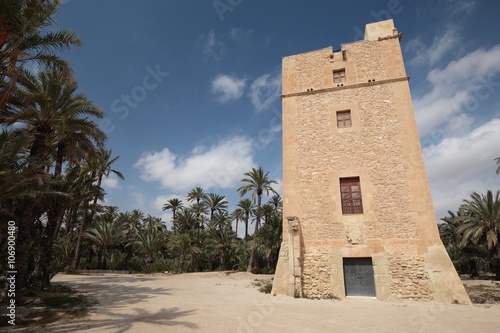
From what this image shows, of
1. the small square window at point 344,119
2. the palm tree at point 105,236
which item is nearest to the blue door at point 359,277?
the small square window at point 344,119

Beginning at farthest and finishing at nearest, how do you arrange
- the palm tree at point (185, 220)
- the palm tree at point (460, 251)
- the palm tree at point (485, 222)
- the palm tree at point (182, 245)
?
1. the palm tree at point (185, 220)
2. the palm tree at point (182, 245)
3. the palm tree at point (460, 251)
4. the palm tree at point (485, 222)

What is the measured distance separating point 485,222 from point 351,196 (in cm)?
1582

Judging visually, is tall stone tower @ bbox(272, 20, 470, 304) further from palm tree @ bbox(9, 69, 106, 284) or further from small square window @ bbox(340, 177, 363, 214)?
palm tree @ bbox(9, 69, 106, 284)

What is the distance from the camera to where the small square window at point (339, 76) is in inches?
542

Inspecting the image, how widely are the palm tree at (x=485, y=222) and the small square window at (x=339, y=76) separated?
15729mm

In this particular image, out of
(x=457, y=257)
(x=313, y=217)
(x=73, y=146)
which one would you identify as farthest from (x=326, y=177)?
(x=457, y=257)

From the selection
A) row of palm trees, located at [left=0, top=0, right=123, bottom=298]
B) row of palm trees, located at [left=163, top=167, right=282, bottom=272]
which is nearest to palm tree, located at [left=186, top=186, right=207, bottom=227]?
row of palm trees, located at [left=163, top=167, right=282, bottom=272]

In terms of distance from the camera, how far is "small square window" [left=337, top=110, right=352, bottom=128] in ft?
42.8

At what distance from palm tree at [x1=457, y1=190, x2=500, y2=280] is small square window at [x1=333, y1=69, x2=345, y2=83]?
15729mm

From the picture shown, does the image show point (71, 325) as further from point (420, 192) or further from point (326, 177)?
point (420, 192)

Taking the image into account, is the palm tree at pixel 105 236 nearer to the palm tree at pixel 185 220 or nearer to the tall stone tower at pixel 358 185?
the palm tree at pixel 185 220

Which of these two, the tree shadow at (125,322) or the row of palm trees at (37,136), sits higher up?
the row of palm trees at (37,136)

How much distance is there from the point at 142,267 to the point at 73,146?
15475mm

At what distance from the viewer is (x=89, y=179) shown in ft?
43.3
